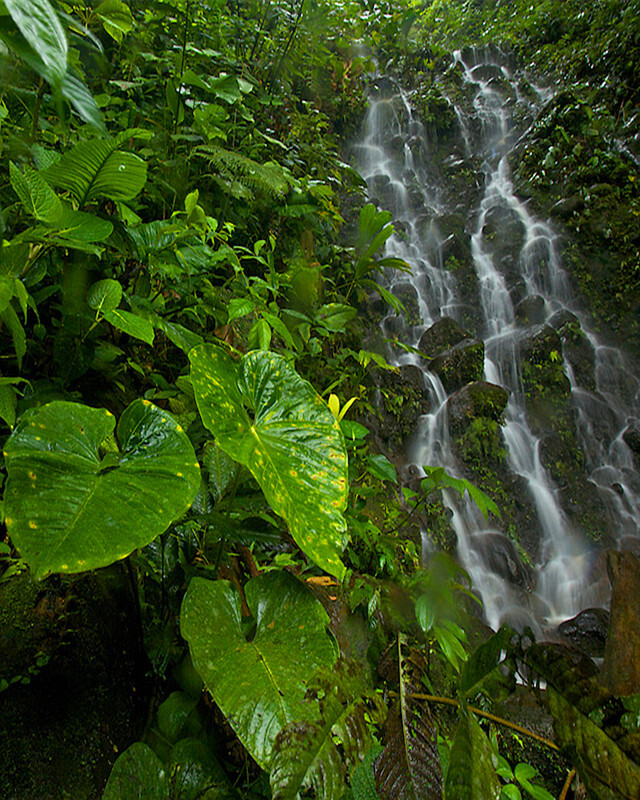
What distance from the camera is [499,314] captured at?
24.0ft

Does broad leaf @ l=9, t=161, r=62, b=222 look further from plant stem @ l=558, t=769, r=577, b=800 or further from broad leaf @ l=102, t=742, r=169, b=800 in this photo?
plant stem @ l=558, t=769, r=577, b=800

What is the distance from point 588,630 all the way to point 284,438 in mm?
4396

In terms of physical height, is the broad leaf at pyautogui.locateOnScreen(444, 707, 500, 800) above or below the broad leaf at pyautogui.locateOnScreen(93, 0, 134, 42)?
below

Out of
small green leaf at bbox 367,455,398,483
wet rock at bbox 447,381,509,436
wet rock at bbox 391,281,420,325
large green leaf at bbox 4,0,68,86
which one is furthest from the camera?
wet rock at bbox 391,281,420,325

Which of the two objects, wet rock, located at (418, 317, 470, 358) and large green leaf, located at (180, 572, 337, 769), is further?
wet rock, located at (418, 317, 470, 358)

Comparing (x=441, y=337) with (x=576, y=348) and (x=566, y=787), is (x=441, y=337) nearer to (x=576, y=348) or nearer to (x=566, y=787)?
(x=576, y=348)

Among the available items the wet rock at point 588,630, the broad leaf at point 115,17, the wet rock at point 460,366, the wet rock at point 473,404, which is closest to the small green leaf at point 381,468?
the broad leaf at point 115,17

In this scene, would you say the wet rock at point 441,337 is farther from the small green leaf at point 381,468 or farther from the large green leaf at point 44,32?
the large green leaf at point 44,32

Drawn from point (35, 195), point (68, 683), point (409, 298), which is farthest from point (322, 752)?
point (409, 298)

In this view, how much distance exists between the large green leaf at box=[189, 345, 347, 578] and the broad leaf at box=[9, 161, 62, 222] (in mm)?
426

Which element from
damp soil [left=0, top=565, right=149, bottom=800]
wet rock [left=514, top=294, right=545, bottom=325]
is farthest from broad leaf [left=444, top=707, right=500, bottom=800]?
wet rock [left=514, top=294, right=545, bottom=325]

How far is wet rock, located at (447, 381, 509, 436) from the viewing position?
5484 mm

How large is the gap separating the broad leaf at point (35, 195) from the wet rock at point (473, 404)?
525cm

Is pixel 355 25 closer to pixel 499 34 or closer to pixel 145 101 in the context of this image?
pixel 145 101
